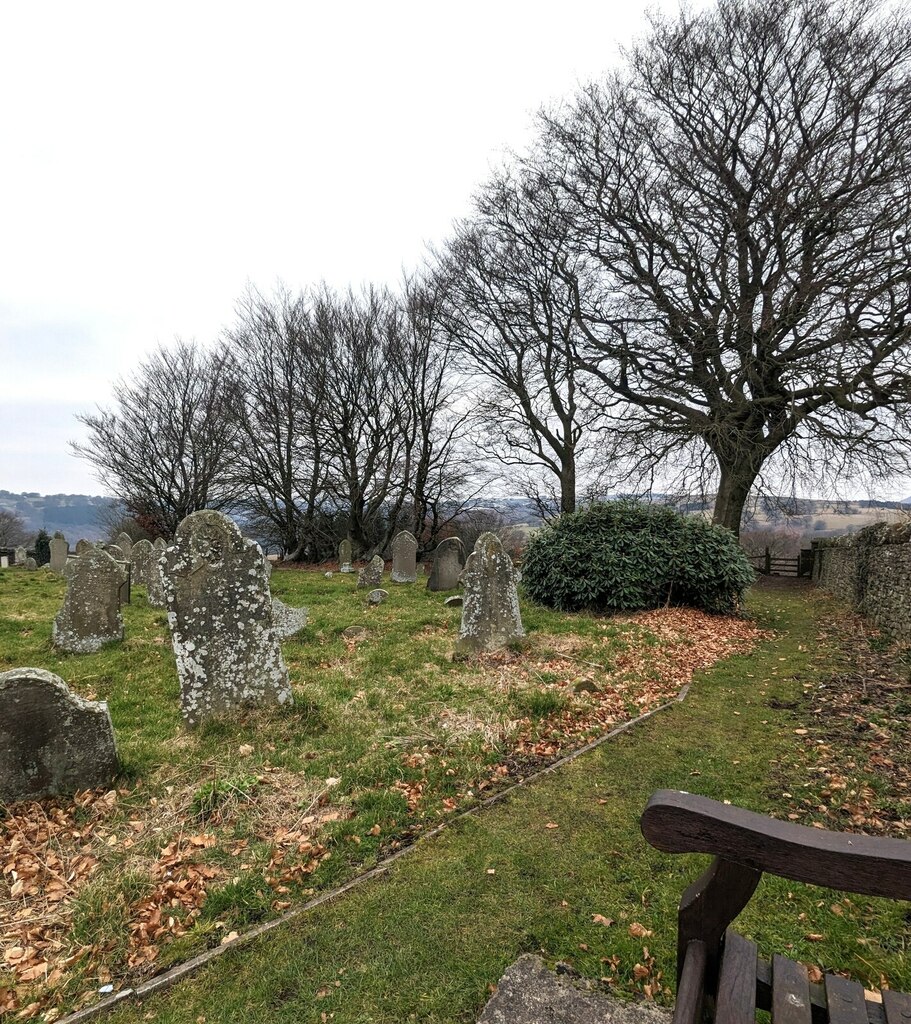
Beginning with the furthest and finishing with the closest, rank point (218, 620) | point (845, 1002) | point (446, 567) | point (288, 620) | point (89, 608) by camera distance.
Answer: point (446, 567)
point (288, 620)
point (89, 608)
point (218, 620)
point (845, 1002)

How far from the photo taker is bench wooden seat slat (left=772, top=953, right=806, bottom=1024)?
4.87 ft

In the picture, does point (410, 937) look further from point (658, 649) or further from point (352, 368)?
point (352, 368)

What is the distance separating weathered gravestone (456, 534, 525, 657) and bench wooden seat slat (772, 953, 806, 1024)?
242 inches

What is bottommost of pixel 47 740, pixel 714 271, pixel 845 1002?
pixel 47 740

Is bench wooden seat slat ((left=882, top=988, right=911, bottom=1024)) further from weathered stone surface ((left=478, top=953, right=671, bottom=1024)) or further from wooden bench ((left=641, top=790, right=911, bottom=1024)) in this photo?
weathered stone surface ((left=478, top=953, right=671, bottom=1024))

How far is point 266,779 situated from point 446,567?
1125cm

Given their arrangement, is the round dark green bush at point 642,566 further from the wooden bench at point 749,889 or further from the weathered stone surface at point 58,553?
the weathered stone surface at point 58,553

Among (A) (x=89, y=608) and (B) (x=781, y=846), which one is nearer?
(B) (x=781, y=846)

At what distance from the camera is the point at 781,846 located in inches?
52.7

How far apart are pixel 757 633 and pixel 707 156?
1424cm

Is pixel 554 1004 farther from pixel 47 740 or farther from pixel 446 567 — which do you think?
pixel 446 567

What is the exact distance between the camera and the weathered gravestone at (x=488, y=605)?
781 centimetres

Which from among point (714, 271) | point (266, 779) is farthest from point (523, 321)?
point (266, 779)

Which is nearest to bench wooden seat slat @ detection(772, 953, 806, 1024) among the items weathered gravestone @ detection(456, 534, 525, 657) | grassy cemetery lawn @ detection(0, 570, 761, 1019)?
grassy cemetery lawn @ detection(0, 570, 761, 1019)
